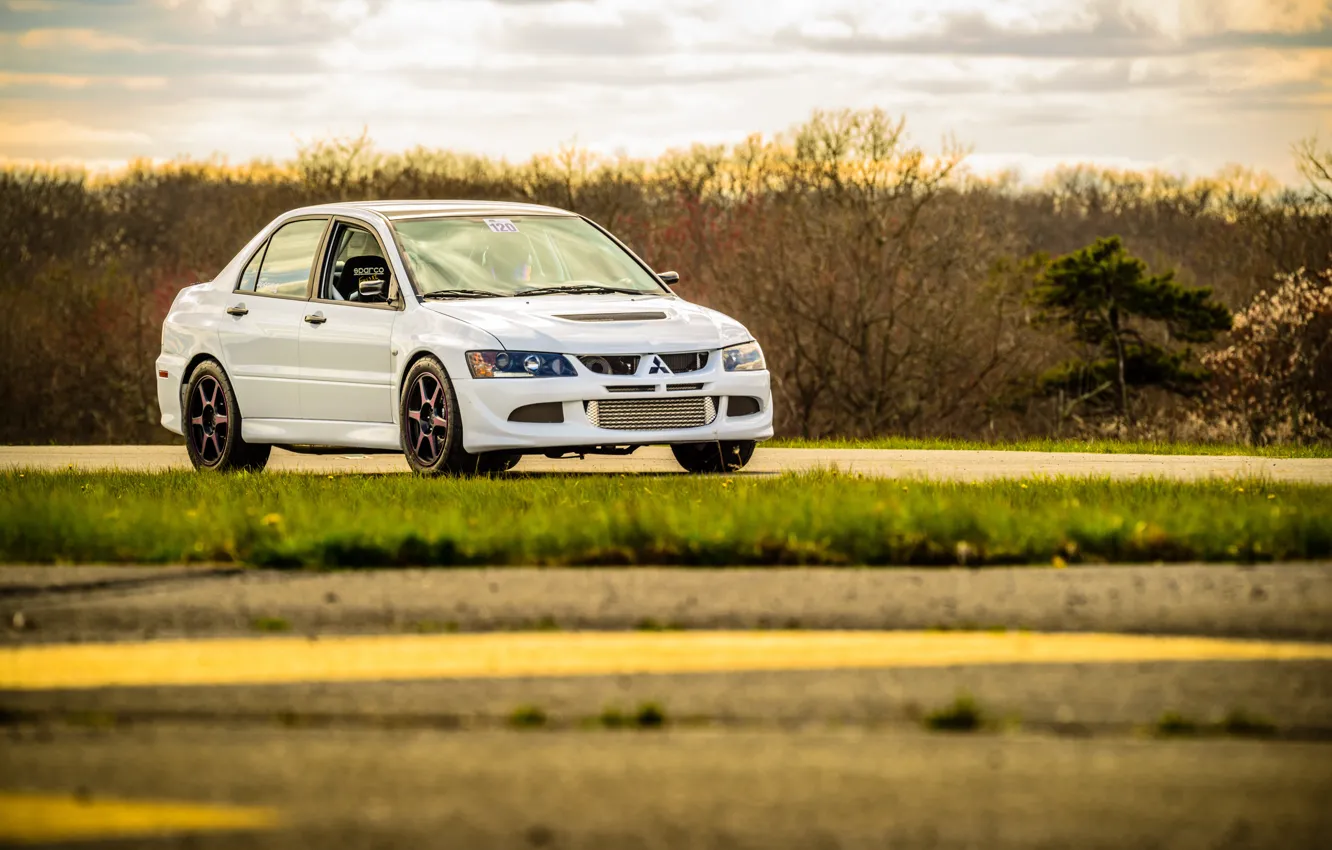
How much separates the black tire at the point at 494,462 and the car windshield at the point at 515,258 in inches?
41.6

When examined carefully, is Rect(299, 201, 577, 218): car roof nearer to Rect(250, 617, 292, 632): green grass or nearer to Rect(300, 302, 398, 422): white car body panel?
Rect(300, 302, 398, 422): white car body panel

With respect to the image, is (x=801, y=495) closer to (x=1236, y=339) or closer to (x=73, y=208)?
(x=1236, y=339)

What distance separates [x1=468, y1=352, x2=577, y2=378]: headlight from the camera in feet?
40.9

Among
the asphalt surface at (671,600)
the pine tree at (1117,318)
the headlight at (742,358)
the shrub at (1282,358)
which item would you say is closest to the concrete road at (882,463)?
the headlight at (742,358)

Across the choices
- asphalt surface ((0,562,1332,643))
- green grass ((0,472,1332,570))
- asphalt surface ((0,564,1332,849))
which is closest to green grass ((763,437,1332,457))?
green grass ((0,472,1332,570))

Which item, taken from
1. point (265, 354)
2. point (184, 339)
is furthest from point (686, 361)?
point (184, 339)

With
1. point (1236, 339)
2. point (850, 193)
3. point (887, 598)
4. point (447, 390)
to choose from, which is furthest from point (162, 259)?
point (887, 598)

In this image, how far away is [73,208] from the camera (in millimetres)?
78125

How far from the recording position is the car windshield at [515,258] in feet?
44.4

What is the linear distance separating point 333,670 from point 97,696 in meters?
0.68

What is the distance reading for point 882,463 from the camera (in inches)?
585

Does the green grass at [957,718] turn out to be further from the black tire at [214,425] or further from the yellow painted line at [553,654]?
the black tire at [214,425]

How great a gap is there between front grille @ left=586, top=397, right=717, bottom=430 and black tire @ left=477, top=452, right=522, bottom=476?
74cm

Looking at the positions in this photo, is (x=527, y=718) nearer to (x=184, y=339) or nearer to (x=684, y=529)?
(x=684, y=529)
